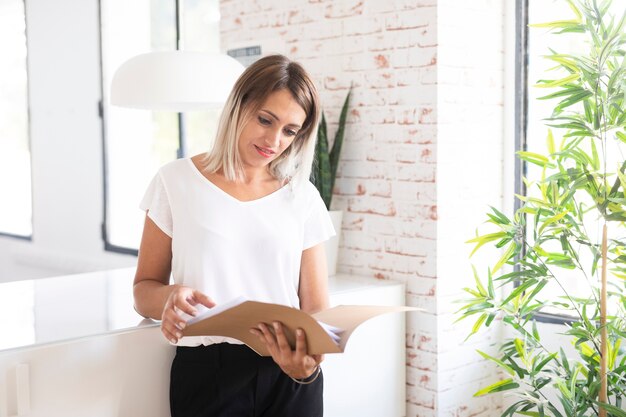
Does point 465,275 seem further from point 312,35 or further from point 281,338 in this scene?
point 281,338

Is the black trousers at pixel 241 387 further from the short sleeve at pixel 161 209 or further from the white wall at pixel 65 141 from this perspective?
the white wall at pixel 65 141

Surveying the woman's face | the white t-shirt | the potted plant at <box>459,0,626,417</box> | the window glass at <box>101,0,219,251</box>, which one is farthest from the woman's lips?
the window glass at <box>101,0,219,251</box>

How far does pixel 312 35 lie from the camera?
3.54 meters

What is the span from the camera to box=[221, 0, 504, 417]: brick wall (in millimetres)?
3135

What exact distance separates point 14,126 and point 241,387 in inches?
194

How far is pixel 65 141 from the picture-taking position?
18.5 ft

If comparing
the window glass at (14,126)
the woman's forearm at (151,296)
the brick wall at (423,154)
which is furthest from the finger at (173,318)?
the window glass at (14,126)

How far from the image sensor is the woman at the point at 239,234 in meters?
2.10

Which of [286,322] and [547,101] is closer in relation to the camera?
[286,322]

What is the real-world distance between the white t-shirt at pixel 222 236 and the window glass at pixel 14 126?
4.43 meters

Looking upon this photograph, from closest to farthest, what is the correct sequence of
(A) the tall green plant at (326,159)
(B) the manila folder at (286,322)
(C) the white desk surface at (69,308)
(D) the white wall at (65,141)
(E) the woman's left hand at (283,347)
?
(B) the manila folder at (286,322), (E) the woman's left hand at (283,347), (C) the white desk surface at (69,308), (A) the tall green plant at (326,159), (D) the white wall at (65,141)

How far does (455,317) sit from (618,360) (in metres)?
0.62

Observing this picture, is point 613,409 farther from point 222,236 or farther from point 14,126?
point 14,126

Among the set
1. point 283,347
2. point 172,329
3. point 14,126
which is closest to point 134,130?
point 14,126
